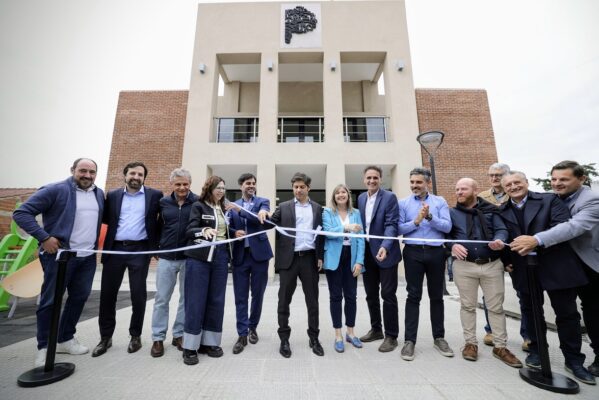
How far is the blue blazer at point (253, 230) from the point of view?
11.2 feet

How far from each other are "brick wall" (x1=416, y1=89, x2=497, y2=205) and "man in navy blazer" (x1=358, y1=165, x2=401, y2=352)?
28.1ft

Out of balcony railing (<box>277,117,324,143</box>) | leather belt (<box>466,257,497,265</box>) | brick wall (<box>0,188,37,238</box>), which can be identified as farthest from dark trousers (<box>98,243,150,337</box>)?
balcony railing (<box>277,117,324,143</box>)

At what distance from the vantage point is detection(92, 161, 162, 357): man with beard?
10.0 feet

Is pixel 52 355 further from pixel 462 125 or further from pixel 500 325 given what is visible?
pixel 462 125

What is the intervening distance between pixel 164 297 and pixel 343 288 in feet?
6.85

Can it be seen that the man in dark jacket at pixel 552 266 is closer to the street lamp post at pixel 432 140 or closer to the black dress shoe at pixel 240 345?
the black dress shoe at pixel 240 345

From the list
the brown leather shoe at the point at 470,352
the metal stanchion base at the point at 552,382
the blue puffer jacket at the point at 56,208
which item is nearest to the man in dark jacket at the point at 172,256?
the blue puffer jacket at the point at 56,208

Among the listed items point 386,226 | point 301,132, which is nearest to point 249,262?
point 386,226

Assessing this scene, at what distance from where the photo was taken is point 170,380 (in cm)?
231

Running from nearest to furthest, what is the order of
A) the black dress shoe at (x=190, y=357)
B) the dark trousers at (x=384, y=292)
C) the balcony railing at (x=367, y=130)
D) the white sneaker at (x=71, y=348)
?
the black dress shoe at (x=190, y=357) → the white sneaker at (x=71, y=348) → the dark trousers at (x=384, y=292) → the balcony railing at (x=367, y=130)

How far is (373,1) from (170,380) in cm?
1376

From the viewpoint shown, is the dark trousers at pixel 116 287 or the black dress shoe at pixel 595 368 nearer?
the black dress shoe at pixel 595 368

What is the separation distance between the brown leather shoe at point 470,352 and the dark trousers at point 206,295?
2592 millimetres

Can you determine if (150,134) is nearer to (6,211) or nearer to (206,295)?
(6,211)
